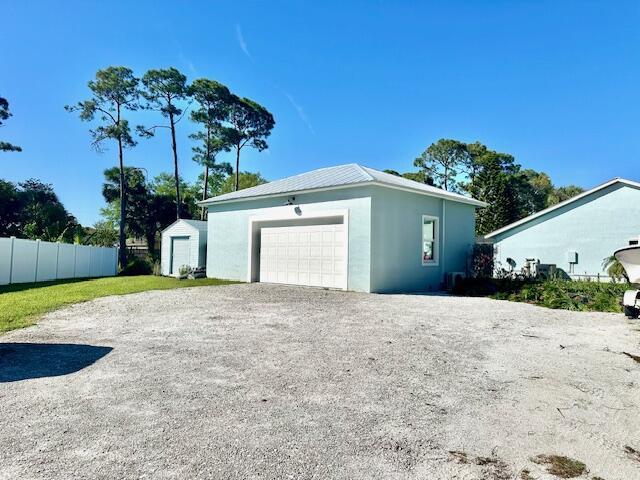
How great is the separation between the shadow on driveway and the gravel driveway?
0.02 metres

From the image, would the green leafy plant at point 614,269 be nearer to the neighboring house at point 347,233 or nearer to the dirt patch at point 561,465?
the neighboring house at point 347,233

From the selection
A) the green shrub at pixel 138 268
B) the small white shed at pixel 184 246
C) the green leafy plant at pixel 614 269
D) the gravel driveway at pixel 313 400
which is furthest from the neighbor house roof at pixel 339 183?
the green shrub at pixel 138 268

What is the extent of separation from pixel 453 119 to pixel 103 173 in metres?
25.8

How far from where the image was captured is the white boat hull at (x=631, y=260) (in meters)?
6.35

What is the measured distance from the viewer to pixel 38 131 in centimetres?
2247

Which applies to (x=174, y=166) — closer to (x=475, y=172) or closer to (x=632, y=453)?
(x=475, y=172)

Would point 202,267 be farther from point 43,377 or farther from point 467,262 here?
point 43,377

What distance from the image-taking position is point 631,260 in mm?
6535

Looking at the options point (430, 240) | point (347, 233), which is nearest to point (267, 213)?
point (347, 233)

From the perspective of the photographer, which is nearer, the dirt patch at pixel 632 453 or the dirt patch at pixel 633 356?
the dirt patch at pixel 632 453

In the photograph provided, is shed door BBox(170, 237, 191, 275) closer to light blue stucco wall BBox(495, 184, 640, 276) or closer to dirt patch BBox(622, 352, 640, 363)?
light blue stucco wall BBox(495, 184, 640, 276)

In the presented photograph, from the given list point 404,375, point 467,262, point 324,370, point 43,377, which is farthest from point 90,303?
point 467,262

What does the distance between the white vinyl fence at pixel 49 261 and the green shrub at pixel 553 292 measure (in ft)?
53.0

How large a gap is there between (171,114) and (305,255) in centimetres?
2000
